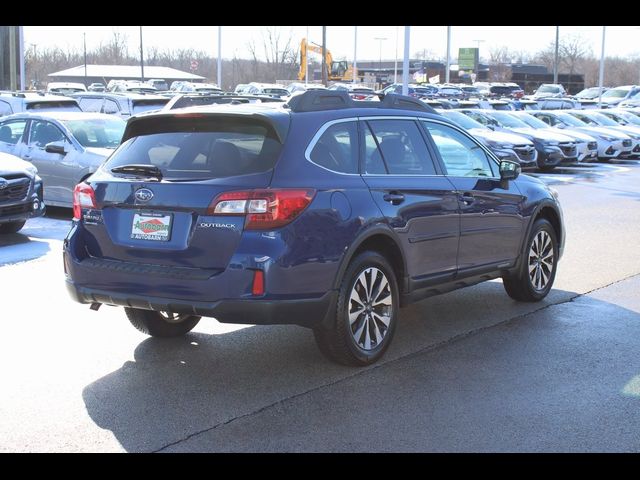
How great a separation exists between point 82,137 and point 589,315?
923 cm

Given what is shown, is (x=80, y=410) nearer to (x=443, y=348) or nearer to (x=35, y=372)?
(x=35, y=372)

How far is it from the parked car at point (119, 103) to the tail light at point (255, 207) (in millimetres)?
15854

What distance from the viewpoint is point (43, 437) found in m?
4.62

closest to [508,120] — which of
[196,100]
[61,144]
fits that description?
[61,144]

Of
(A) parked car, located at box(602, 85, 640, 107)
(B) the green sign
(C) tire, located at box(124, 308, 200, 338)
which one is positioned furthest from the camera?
(B) the green sign

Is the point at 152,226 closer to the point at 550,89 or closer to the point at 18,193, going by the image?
the point at 18,193

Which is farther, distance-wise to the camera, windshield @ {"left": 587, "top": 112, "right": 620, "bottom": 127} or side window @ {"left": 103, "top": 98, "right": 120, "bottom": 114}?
windshield @ {"left": 587, "top": 112, "right": 620, "bottom": 127}

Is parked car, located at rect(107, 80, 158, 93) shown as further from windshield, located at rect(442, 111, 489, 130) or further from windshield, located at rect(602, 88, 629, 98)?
windshield, located at rect(602, 88, 629, 98)

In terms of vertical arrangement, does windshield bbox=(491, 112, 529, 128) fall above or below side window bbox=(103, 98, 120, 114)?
below

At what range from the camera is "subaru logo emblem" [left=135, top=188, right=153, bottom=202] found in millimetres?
5469

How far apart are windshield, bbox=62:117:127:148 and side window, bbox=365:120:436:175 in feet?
27.4

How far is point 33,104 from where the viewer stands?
17938mm

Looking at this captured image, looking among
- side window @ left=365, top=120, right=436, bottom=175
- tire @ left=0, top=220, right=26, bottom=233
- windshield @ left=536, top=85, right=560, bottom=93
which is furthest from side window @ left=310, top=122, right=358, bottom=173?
windshield @ left=536, top=85, right=560, bottom=93
